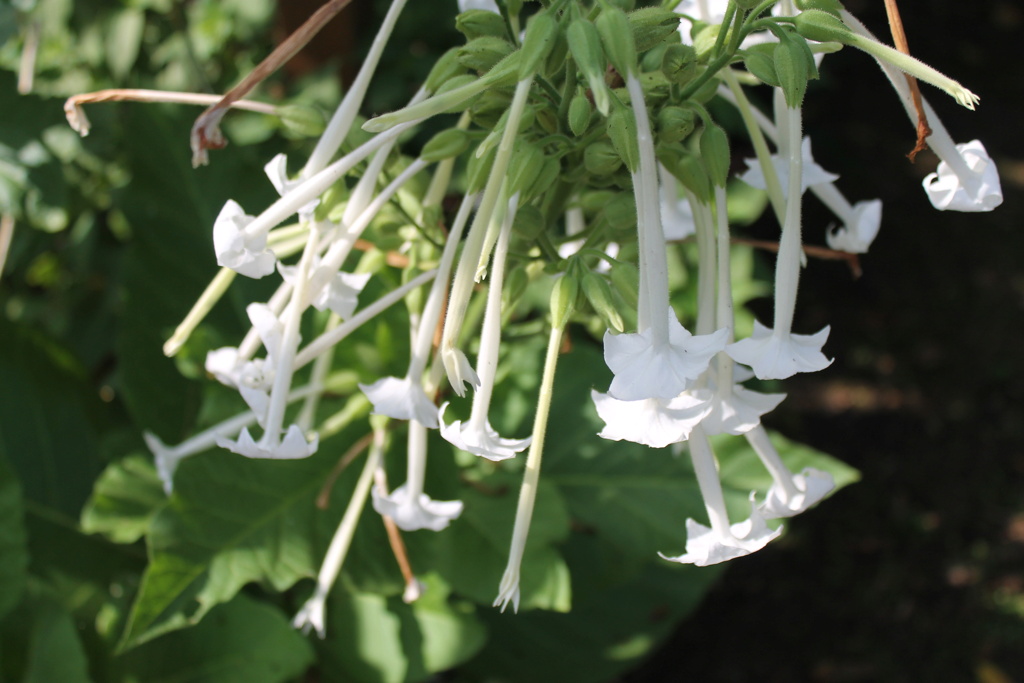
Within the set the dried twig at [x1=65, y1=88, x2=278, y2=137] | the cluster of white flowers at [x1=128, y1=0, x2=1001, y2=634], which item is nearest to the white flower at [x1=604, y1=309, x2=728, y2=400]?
the cluster of white flowers at [x1=128, y1=0, x2=1001, y2=634]

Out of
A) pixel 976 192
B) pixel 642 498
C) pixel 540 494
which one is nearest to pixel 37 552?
pixel 540 494

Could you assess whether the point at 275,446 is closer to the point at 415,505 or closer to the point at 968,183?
the point at 415,505

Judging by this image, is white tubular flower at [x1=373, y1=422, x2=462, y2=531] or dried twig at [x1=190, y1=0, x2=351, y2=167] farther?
white tubular flower at [x1=373, y1=422, x2=462, y2=531]

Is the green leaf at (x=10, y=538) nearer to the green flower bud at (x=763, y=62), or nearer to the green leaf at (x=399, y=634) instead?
A: the green leaf at (x=399, y=634)

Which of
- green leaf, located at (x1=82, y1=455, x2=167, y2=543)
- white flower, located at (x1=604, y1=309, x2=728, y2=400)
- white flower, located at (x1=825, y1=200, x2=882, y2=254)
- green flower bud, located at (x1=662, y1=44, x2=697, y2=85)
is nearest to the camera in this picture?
white flower, located at (x1=604, y1=309, x2=728, y2=400)

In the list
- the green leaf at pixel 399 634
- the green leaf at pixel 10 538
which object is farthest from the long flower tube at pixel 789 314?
the green leaf at pixel 10 538

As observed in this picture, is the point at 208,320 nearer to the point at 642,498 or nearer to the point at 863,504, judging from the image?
the point at 642,498

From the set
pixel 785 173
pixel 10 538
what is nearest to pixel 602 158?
pixel 785 173

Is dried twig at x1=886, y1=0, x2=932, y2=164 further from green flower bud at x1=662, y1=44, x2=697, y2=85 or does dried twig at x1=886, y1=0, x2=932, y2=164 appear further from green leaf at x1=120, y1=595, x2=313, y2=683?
green leaf at x1=120, y1=595, x2=313, y2=683
